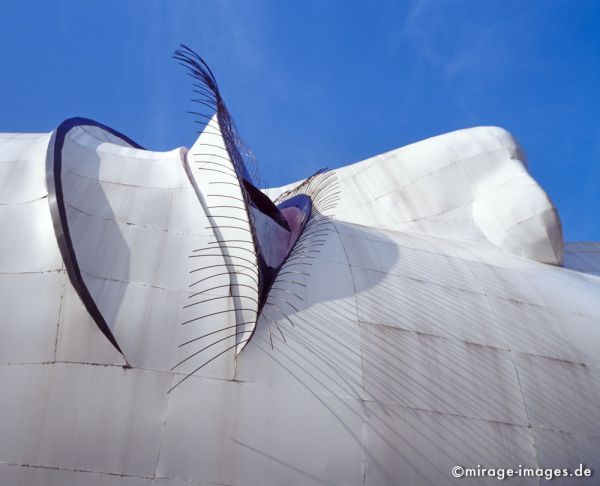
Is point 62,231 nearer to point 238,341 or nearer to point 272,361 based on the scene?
point 238,341

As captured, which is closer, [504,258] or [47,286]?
[47,286]

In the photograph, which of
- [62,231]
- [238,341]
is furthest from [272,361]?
[62,231]

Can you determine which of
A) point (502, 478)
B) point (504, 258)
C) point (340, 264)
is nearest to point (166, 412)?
point (340, 264)

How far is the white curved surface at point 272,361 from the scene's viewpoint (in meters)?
8.91

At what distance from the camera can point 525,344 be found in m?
13.0

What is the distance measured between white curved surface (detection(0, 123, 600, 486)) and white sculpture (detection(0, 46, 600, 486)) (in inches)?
1.2

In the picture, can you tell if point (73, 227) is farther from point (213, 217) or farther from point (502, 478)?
point (502, 478)

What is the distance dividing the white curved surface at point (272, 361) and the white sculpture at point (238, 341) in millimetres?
32

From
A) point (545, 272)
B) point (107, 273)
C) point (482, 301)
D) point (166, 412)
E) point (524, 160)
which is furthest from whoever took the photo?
point (524, 160)

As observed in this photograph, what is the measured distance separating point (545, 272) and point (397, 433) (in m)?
9.23

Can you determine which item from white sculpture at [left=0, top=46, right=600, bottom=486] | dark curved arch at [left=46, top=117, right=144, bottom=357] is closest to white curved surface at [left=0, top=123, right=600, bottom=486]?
white sculpture at [left=0, top=46, right=600, bottom=486]

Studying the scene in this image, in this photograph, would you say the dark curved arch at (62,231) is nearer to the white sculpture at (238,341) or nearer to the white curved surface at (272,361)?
the white sculpture at (238,341)

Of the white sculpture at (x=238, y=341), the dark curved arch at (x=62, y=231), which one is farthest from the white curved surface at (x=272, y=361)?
the dark curved arch at (x=62, y=231)

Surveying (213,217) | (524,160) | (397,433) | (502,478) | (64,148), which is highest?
(524,160)
